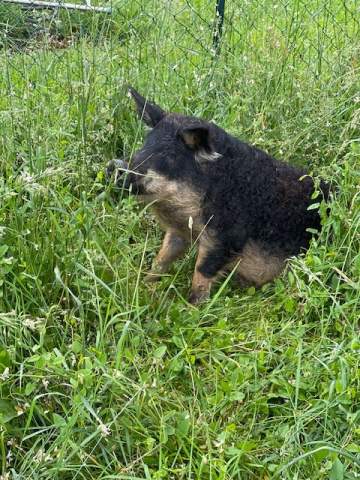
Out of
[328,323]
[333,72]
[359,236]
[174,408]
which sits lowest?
[174,408]

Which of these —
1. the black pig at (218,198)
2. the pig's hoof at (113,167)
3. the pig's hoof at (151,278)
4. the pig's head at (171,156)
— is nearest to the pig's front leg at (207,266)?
the black pig at (218,198)

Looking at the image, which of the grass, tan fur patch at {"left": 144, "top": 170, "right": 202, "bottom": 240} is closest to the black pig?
tan fur patch at {"left": 144, "top": 170, "right": 202, "bottom": 240}

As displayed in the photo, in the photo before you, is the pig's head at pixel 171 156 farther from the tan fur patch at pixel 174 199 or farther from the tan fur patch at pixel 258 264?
the tan fur patch at pixel 258 264

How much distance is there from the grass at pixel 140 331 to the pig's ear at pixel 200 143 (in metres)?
0.53

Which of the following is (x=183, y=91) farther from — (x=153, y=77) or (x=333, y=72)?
(x=333, y=72)

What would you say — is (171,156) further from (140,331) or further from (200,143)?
(140,331)

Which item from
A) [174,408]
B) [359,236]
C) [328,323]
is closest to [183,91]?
[359,236]

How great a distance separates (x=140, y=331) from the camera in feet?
9.23

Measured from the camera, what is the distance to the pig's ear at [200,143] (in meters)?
3.54

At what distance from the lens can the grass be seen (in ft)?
8.05

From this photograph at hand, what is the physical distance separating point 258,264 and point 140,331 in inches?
45.7

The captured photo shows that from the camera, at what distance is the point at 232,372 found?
280 cm

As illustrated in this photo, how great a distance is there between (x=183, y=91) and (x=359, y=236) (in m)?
1.92

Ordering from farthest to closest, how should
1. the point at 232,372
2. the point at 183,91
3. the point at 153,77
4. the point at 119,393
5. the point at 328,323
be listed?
the point at 183,91
the point at 153,77
the point at 328,323
the point at 232,372
the point at 119,393
